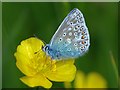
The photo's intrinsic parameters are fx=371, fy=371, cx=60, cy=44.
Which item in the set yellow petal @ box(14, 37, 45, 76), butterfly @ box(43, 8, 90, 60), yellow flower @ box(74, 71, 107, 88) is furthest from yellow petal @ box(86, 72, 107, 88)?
yellow petal @ box(14, 37, 45, 76)

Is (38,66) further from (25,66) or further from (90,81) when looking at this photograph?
(90,81)

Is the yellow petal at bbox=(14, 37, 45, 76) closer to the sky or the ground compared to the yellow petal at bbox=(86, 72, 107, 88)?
closer to the sky

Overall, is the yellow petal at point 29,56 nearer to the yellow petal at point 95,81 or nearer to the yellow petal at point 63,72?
the yellow petal at point 63,72

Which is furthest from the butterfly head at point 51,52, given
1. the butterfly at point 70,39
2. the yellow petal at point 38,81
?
the yellow petal at point 38,81

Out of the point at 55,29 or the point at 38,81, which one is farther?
the point at 55,29

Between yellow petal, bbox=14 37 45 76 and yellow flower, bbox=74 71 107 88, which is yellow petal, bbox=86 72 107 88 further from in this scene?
yellow petal, bbox=14 37 45 76

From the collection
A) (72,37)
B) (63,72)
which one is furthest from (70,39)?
(63,72)

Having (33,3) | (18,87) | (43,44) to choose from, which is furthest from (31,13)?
(18,87)
